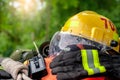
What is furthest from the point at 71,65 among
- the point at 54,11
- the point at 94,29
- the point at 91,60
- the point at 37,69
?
the point at 54,11

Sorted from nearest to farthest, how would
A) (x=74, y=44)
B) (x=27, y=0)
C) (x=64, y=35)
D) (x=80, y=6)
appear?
(x=74, y=44)
(x=64, y=35)
(x=80, y=6)
(x=27, y=0)

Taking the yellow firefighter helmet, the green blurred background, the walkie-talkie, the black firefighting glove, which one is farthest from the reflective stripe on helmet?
the green blurred background

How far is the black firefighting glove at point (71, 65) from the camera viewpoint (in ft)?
13.8

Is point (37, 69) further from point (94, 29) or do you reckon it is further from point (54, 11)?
point (54, 11)

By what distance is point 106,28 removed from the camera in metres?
5.05

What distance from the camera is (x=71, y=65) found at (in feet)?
14.1

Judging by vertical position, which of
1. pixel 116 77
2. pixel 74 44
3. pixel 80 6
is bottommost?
pixel 116 77

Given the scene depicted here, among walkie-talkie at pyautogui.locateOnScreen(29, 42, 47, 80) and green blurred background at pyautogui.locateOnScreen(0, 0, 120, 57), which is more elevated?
green blurred background at pyautogui.locateOnScreen(0, 0, 120, 57)

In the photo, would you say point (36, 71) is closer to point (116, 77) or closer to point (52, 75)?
point (52, 75)

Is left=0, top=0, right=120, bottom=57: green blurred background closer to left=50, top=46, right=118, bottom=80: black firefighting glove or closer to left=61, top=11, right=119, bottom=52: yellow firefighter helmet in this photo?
left=61, top=11, right=119, bottom=52: yellow firefighter helmet

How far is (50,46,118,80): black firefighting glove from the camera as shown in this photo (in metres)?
4.21

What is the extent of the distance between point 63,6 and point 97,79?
22.1 ft

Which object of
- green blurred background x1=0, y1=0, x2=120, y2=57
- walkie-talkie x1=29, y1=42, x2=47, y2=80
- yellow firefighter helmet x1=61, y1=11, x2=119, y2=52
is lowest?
walkie-talkie x1=29, y1=42, x2=47, y2=80

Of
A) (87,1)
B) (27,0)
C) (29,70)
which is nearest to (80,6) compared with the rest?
(87,1)
